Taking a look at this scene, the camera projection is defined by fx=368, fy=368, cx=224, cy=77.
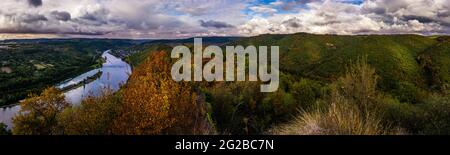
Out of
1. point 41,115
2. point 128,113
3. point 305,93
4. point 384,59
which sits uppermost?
point 128,113

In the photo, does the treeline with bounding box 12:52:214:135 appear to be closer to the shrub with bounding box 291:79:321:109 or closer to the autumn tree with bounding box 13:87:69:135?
the autumn tree with bounding box 13:87:69:135

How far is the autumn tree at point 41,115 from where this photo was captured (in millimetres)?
28656

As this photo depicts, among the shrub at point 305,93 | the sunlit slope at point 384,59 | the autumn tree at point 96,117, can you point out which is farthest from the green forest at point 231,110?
the sunlit slope at point 384,59

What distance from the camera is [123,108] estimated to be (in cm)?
2436

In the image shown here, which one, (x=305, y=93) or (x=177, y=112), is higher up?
(x=177, y=112)

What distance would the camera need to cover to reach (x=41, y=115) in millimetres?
31406

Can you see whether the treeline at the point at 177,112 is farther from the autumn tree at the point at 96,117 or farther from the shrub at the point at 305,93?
the shrub at the point at 305,93

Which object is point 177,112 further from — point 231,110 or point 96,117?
point 231,110

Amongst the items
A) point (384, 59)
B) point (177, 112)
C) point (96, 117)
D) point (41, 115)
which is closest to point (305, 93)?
point (177, 112)

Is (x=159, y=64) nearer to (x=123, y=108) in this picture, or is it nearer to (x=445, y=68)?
(x=123, y=108)
